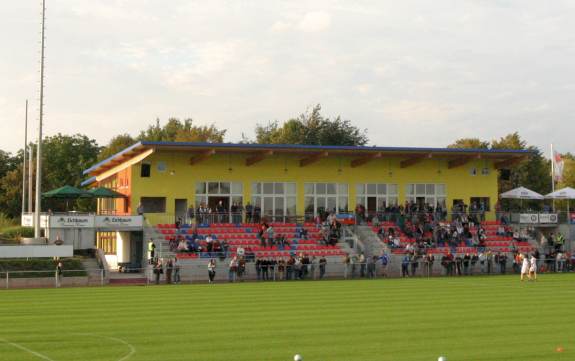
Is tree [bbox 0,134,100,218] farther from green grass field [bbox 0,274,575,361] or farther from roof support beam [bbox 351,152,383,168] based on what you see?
green grass field [bbox 0,274,575,361]

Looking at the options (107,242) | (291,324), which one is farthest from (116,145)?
(291,324)

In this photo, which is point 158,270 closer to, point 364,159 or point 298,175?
point 298,175

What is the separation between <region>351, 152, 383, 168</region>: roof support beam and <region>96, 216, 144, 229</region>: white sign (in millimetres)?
15703

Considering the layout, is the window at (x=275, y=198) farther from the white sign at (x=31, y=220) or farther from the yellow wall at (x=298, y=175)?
the white sign at (x=31, y=220)

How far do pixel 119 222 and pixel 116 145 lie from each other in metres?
45.5

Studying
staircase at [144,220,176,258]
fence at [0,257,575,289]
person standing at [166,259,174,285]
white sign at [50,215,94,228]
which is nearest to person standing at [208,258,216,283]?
fence at [0,257,575,289]

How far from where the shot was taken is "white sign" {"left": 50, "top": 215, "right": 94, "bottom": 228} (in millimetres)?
46156

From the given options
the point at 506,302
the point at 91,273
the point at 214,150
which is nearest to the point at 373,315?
the point at 506,302

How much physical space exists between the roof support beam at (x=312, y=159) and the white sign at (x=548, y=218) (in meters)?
15.7

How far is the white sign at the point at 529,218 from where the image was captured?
56.8 meters

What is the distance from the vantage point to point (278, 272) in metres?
43.1

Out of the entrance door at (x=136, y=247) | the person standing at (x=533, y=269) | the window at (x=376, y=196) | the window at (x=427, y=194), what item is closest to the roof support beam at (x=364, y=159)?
the window at (x=376, y=196)

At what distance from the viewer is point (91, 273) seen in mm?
40656

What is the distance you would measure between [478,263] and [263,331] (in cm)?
3057
